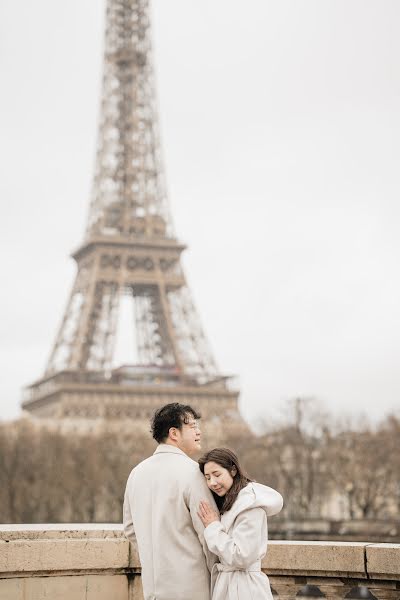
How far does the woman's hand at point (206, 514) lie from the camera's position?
6.32m

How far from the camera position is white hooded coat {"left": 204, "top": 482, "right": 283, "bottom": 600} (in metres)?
6.18

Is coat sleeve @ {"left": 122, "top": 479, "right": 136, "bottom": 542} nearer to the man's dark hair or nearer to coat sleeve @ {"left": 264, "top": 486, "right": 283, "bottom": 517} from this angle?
the man's dark hair

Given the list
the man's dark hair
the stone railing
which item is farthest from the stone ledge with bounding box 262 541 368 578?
the man's dark hair

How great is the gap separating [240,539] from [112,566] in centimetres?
236

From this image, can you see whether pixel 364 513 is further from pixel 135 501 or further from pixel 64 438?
pixel 135 501

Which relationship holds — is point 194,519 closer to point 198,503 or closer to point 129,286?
point 198,503

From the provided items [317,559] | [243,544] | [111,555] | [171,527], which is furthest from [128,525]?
[317,559]

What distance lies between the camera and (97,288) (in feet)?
268

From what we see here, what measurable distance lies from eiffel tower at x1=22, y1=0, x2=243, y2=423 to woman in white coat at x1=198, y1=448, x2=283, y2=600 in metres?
70.3

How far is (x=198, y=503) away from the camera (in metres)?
6.42

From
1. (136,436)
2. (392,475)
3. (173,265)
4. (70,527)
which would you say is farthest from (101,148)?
(70,527)

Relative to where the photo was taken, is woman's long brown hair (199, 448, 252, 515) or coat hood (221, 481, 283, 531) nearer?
coat hood (221, 481, 283, 531)

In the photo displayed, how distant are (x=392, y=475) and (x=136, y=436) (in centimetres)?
1490

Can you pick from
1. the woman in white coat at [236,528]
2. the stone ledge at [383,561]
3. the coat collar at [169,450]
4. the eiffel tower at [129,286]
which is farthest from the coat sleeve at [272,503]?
the eiffel tower at [129,286]
